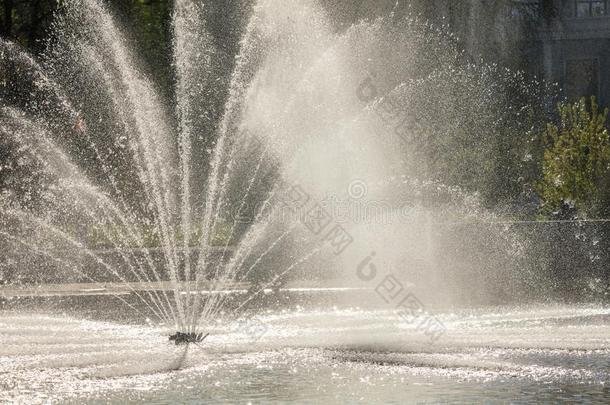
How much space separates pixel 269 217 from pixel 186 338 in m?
11.4

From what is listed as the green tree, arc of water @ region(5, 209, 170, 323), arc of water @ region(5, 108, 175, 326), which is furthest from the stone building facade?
arc of water @ region(5, 209, 170, 323)

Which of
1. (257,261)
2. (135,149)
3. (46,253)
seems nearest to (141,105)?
(135,149)

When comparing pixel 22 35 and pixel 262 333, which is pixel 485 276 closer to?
pixel 262 333

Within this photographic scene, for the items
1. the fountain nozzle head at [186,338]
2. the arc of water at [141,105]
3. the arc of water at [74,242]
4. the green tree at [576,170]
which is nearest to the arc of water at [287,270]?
the arc of water at [74,242]

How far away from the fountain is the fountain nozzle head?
0.19 ft

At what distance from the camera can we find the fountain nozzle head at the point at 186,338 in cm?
1207

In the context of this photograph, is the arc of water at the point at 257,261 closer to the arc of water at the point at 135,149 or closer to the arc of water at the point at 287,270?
the arc of water at the point at 287,270

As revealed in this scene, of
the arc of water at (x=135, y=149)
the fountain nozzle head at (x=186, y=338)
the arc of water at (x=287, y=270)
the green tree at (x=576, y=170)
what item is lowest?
the fountain nozzle head at (x=186, y=338)

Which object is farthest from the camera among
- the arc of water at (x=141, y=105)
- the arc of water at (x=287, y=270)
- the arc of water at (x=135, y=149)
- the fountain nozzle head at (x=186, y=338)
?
the arc of water at (x=141, y=105)

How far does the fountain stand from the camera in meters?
11.5

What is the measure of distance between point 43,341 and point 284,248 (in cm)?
876

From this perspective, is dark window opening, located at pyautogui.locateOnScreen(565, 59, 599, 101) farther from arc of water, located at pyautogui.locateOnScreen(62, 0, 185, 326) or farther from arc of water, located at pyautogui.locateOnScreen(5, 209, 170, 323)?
arc of water, located at pyautogui.locateOnScreen(5, 209, 170, 323)

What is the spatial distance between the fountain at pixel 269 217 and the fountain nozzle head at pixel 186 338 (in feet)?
0.19

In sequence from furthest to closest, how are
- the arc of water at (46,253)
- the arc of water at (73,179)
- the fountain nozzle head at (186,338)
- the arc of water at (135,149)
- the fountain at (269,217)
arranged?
the arc of water at (135,149) → the arc of water at (73,179) → the arc of water at (46,253) → the fountain nozzle head at (186,338) → the fountain at (269,217)
